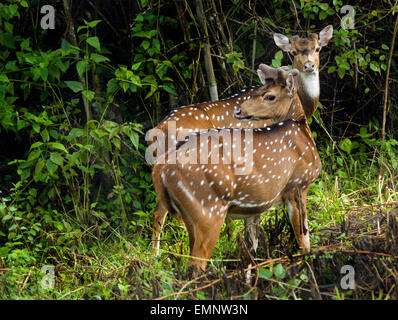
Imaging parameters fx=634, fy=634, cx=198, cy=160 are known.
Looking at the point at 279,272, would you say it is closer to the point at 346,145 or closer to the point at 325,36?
the point at 325,36

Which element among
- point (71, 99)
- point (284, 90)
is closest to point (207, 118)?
point (284, 90)

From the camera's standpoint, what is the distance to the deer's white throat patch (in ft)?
20.6

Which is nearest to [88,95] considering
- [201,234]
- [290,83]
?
[290,83]

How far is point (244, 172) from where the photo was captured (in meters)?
4.61

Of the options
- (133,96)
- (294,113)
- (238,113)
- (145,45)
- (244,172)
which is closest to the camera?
(244,172)

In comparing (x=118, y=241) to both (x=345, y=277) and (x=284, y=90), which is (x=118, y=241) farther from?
(x=345, y=277)

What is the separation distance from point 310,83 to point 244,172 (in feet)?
6.67

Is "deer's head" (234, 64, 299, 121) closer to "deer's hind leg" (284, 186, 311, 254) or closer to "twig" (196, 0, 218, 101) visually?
"deer's hind leg" (284, 186, 311, 254)

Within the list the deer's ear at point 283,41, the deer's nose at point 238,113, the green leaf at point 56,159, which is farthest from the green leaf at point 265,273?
the deer's ear at point 283,41

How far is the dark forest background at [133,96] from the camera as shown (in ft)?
20.4

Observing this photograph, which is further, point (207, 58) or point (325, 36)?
point (207, 58)

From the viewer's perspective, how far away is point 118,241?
6352mm

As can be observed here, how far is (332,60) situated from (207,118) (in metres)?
2.65

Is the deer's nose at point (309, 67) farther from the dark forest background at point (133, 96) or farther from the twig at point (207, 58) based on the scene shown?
the twig at point (207, 58)
